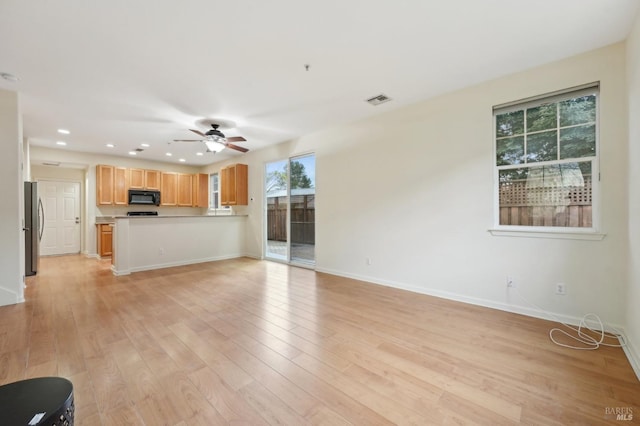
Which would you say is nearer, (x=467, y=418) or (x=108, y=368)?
(x=467, y=418)

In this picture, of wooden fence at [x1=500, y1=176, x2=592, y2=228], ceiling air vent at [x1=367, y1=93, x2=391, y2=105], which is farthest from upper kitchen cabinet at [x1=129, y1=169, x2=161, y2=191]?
wooden fence at [x1=500, y1=176, x2=592, y2=228]

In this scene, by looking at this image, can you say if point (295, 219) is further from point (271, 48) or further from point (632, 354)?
point (632, 354)

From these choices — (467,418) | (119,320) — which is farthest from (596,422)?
(119,320)

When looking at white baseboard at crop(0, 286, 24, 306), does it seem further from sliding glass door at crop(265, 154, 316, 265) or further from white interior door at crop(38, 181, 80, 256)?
A: white interior door at crop(38, 181, 80, 256)

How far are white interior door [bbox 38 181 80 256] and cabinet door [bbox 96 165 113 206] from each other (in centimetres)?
136

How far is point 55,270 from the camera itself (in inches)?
212

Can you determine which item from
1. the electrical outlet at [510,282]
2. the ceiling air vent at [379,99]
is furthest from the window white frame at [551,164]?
the ceiling air vent at [379,99]

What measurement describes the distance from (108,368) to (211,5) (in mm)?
2886

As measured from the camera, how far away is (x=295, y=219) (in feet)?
19.5

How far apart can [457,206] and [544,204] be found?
879 mm

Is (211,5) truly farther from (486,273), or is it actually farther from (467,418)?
(486,273)

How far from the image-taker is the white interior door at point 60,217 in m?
7.19

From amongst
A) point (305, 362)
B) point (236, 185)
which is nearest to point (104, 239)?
point (236, 185)

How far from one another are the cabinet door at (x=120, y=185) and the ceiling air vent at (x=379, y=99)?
275 inches
